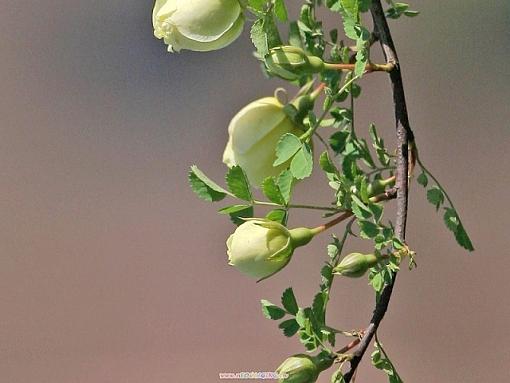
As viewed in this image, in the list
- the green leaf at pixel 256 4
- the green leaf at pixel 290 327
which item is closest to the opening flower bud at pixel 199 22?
the green leaf at pixel 256 4

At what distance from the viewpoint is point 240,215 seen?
1.14 ft

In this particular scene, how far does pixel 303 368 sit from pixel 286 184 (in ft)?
0.25

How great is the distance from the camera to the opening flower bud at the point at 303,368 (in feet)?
1.02

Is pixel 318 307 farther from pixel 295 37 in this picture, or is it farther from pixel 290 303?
pixel 295 37

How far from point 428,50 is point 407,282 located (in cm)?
31

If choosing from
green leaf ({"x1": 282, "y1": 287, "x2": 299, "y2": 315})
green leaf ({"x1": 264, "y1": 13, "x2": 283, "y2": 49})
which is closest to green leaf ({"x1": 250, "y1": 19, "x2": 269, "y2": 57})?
green leaf ({"x1": 264, "y1": 13, "x2": 283, "y2": 49})

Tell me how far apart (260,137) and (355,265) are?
9 centimetres

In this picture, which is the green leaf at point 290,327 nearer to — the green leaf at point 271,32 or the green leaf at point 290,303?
the green leaf at point 290,303

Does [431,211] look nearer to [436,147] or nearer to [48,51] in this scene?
[436,147]

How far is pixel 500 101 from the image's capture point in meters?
1.07

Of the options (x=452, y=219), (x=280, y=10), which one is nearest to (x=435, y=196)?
(x=452, y=219)

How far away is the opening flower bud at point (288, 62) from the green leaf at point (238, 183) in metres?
0.05

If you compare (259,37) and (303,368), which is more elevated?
(259,37)

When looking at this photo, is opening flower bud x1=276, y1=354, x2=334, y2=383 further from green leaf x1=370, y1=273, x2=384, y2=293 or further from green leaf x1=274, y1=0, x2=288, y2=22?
green leaf x1=274, y1=0, x2=288, y2=22
